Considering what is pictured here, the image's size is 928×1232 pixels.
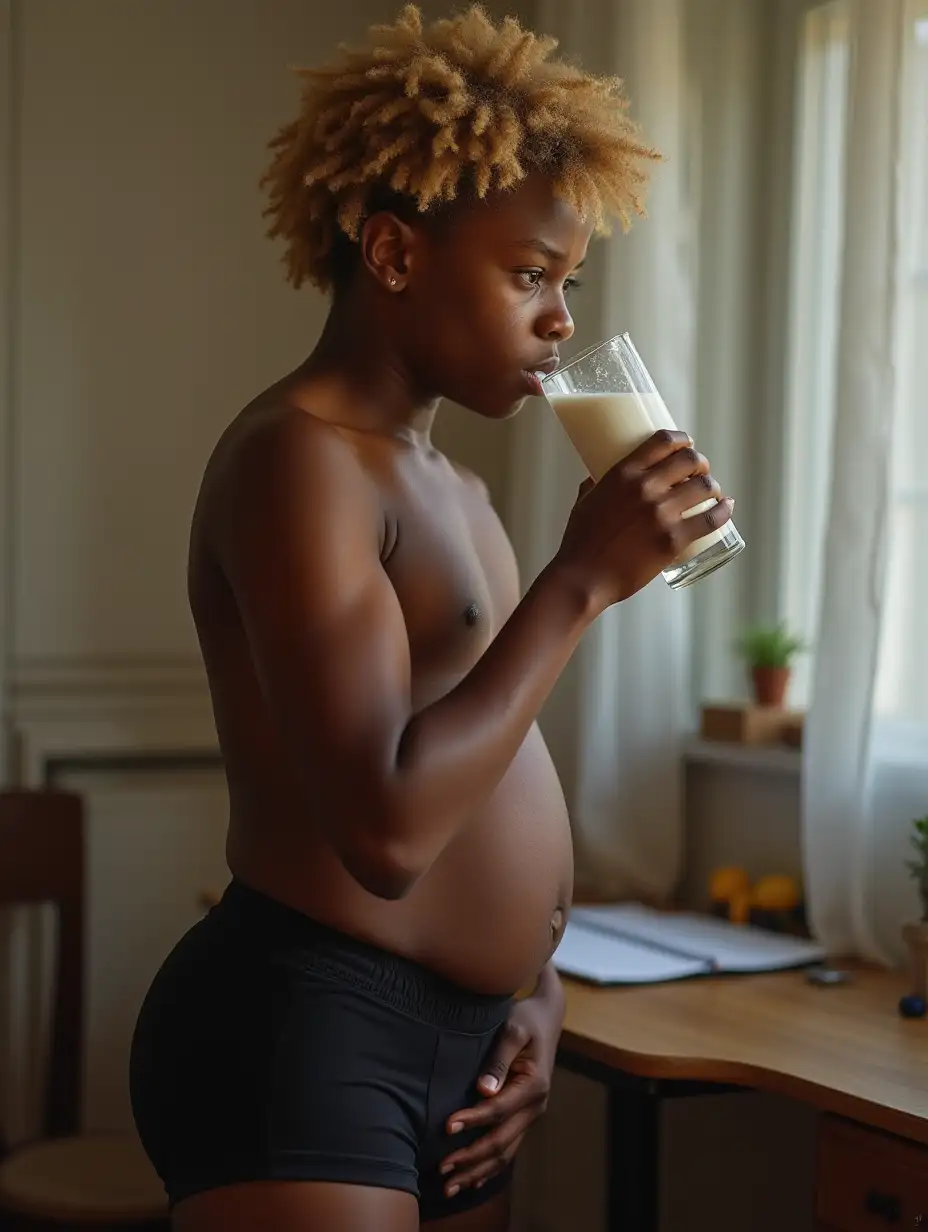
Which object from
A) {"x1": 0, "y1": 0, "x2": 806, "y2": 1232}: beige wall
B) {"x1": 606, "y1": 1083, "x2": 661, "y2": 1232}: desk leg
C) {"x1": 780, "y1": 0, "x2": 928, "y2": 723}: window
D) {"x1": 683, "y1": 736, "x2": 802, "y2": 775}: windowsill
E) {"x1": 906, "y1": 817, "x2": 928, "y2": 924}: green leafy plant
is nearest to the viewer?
{"x1": 606, "y1": 1083, "x2": 661, "y2": 1232}: desk leg

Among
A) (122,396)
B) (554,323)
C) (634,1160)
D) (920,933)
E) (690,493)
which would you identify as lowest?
(634,1160)

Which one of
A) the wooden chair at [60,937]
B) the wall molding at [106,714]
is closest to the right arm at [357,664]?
the wooden chair at [60,937]

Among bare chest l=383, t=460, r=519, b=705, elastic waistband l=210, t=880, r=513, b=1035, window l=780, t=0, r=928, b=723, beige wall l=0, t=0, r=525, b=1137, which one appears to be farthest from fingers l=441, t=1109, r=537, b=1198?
beige wall l=0, t=0, r=525, b=1137

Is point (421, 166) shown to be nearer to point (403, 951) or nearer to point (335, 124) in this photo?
point (335, 124)

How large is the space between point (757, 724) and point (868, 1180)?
3.09 feet

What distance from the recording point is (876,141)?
2.03m

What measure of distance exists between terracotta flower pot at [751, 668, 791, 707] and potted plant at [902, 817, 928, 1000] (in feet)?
1.50

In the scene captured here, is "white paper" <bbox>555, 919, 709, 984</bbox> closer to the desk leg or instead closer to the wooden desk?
the wooden desk

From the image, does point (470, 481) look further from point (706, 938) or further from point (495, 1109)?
point (706, 938)

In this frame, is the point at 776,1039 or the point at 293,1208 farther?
the point at 776,1039

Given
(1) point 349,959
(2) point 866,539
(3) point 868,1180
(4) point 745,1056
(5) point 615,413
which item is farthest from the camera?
(2) point 866,539

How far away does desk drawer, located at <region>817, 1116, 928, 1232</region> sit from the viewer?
4.58ft

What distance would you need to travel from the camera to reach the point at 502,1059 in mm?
1333

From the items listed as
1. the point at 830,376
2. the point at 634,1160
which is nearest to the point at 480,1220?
the point at 634,1160
